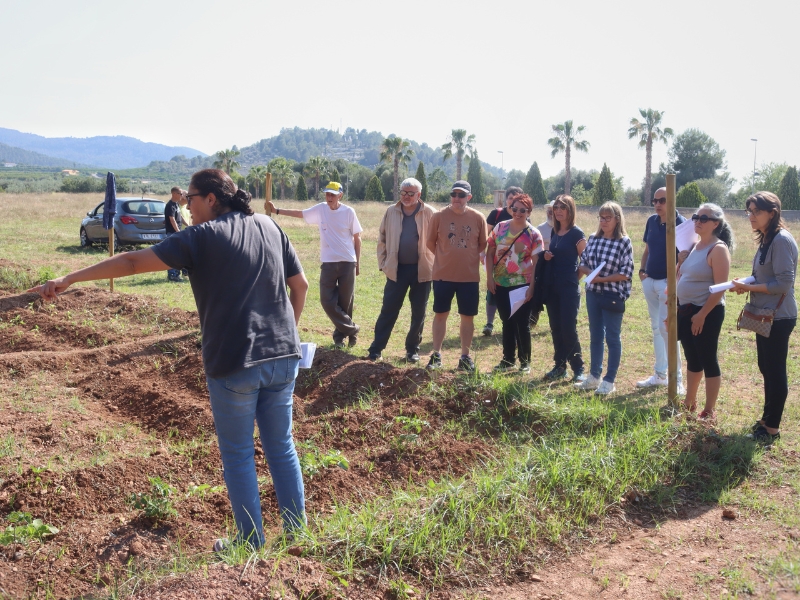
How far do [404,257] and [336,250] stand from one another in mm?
885

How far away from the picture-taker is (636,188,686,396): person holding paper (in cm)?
661

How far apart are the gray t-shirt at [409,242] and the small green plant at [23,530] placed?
4.26 meters

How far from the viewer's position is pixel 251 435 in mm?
3391

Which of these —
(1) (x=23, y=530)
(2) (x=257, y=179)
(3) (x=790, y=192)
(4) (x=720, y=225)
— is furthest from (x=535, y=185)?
(1) (x=23, y=530)

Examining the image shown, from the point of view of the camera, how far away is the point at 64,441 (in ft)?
16.6

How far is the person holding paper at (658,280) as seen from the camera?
661cm

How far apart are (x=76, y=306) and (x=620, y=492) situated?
26.6 ft

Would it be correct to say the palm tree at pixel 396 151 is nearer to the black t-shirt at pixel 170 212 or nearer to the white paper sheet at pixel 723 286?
the black t-shirt at pixel 170 212

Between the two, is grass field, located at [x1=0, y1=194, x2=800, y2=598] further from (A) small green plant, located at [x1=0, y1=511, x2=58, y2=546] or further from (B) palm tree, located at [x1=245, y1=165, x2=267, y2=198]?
(B) palm tree, located at [x1=245, y1=165, x2=267, y2=198]

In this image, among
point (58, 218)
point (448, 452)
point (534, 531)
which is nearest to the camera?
point (534, 531)

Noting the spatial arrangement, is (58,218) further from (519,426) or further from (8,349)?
(519,426)

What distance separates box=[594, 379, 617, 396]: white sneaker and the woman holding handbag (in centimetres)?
149

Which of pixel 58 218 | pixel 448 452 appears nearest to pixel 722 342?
pixel 448 452

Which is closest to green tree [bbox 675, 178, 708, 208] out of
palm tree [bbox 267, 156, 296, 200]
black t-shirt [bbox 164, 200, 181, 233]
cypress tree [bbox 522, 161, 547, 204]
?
cypress tree [bbox 522, 161, 547, 204]
